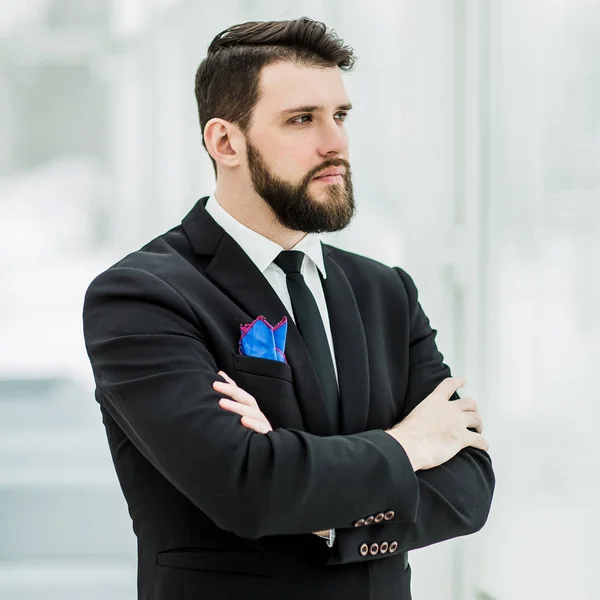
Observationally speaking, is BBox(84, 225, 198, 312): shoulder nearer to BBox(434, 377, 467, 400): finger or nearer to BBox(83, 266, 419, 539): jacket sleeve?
BBox(83, 266, 419, 539): jacket sleeve

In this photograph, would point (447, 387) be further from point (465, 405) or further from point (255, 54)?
point (255, 54)

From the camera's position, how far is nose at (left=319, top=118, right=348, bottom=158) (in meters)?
1.88

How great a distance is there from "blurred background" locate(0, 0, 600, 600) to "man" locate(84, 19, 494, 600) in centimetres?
95

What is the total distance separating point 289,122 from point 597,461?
45.5 inches

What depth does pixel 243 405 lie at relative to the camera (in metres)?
1.65

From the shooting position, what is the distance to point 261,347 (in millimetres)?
1764

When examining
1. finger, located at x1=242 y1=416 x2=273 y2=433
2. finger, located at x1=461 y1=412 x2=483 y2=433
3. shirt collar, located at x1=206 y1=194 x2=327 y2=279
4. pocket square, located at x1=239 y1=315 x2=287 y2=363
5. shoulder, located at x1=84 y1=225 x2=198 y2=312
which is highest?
shirt collar, located at x1=206 y1=194 x2=327 y2=279

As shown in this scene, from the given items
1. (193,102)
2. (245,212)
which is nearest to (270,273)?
(245,212)

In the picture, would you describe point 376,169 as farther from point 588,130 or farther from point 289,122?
point 289,122

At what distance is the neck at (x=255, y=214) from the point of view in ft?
6.40

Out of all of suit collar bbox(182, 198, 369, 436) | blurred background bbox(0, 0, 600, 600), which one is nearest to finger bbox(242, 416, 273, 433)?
suit collar bbox(182, 198, 369, 436)

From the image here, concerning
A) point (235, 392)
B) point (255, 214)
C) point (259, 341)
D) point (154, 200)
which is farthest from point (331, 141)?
point (154, 200)

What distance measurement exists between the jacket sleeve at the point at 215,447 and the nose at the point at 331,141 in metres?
0.45

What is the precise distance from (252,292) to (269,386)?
0.68ft
